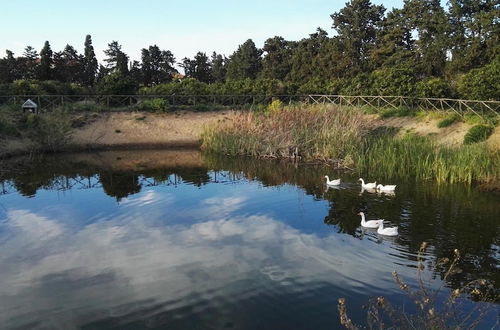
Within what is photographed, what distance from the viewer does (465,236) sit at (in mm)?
12211

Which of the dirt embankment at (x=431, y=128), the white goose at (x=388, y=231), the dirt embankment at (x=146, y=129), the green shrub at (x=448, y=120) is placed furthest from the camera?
the dirt embankment at (x=146, y=129)

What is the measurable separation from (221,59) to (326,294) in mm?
76727

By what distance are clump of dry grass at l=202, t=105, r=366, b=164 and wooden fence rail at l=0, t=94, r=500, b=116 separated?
659 cm

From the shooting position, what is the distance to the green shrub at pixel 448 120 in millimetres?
27783

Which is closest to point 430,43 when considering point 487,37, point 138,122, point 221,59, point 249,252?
point 487,37

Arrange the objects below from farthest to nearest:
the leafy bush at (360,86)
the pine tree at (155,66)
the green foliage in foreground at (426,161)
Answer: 1. the pine tree at (155,66)
2. the leafy bush at (360,86)
3. the green foliage in foreground at (426,161)

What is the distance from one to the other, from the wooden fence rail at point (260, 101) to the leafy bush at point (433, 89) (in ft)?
3.94

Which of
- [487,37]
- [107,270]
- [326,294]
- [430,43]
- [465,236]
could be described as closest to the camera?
[326,294]

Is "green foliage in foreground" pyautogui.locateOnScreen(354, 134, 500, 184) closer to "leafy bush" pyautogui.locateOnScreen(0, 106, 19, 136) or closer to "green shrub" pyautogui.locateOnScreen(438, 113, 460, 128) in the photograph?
"green shrub" pyautogui.locateOnScreen(438, 113, 460, 128)

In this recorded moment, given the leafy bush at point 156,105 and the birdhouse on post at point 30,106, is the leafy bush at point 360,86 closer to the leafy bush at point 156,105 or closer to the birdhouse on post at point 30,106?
the leafy bush at point 156,105

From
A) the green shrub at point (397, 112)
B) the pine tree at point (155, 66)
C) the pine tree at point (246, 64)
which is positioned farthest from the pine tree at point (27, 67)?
the green shrub at point (397, 112)

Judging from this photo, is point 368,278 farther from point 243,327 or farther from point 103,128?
point 103,128

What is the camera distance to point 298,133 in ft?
87.3

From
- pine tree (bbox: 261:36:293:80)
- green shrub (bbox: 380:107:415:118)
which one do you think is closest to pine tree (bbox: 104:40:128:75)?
pine tree (bbox: 261:36:293:80)
